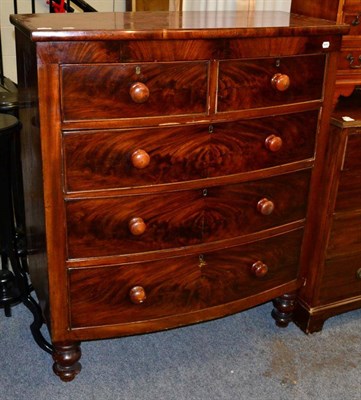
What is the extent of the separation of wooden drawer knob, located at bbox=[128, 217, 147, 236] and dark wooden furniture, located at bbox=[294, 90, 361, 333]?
2.22 feet

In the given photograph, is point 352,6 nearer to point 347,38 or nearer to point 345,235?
point 347,38

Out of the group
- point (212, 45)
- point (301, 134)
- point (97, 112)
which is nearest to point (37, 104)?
point (97, 112)

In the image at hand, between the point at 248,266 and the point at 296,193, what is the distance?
286mm

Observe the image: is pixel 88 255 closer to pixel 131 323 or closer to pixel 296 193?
pixel 131 323

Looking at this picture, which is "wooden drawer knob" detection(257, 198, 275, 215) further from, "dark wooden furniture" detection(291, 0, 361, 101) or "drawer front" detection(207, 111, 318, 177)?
"dark wooden furniture" detection(291, 0, 361, 101)

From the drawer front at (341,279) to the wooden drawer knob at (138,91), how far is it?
96 centimetres

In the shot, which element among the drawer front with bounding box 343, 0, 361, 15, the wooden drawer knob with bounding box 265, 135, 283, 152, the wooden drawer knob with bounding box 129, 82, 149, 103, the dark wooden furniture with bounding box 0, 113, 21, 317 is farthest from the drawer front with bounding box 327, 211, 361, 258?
the dark wooden furniture with bounding box 0, 113, 21, 317

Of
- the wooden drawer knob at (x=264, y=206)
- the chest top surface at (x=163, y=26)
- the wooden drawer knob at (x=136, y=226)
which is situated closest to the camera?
the chest top surface at (x=163, y=26)

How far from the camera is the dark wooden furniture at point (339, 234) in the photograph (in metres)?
1.81

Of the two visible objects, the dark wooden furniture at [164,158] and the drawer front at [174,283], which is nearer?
the dark wooden furniture at [164,158]

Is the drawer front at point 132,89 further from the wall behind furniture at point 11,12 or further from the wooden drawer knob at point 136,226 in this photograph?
the wall behind furniture at point 11,12

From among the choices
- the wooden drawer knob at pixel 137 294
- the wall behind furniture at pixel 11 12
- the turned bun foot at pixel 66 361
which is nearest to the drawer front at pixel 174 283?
the wooden drawer knob at pixel 137 294

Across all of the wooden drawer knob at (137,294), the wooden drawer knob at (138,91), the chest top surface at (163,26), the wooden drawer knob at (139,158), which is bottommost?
Result: the wooden drawer knob at (137,294)

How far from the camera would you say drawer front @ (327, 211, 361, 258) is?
1.94m
